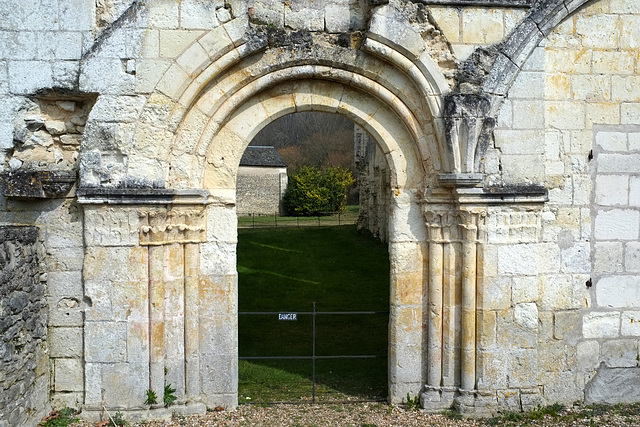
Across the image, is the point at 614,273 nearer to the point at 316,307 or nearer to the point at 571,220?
the point at 571,220

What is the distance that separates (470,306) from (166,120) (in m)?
3.45

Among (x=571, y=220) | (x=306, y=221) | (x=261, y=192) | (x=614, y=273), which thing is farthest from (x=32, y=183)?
(x=261, y=192)

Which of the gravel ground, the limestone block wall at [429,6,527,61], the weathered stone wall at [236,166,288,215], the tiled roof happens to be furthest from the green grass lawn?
the tiled roof

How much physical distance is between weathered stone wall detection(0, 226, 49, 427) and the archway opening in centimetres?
206

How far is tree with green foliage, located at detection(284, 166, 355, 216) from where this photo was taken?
27.7 meters

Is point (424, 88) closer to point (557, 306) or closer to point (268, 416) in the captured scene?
point (557, 306)

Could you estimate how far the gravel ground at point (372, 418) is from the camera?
5.61 metres

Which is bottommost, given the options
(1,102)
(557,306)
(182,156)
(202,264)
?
(557,306)

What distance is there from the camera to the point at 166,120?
550cm

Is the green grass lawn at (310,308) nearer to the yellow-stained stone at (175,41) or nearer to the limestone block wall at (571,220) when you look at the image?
the limestone block wall at (571,220)

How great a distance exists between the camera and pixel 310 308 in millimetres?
11117

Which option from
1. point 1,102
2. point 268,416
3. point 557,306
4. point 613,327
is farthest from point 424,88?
point 1,102

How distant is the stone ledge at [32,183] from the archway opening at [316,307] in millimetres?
2364

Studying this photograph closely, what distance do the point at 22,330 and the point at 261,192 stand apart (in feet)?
85.1
